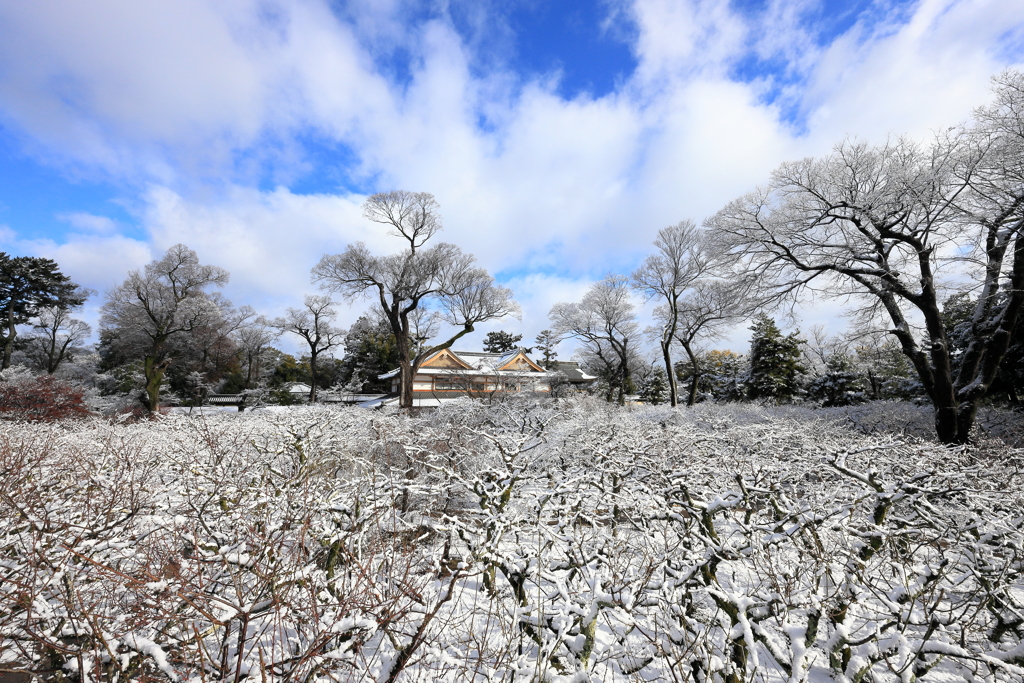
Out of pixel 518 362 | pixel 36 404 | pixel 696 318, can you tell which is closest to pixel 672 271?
pixel 696 318

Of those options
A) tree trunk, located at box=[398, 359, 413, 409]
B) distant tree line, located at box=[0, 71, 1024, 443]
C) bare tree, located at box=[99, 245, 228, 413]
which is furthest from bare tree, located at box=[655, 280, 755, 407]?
bare tree, located at box=[99, 245, 228, 413]

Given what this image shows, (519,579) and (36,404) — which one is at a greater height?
(36,404)

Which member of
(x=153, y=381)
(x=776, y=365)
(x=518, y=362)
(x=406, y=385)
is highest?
(x=518, y=362)

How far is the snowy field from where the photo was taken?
2.30 m

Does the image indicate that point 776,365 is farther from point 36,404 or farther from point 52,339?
point 52,339

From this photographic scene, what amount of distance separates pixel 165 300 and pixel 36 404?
12.0 meters

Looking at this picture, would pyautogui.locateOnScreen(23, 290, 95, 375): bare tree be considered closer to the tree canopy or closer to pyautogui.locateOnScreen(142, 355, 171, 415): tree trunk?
the tree canopy

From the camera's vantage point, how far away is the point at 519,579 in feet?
10.6

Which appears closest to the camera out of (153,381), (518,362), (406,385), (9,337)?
(406,385)

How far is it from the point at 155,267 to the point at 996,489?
30.4 m

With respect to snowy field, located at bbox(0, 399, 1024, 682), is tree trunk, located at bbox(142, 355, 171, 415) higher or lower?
higher

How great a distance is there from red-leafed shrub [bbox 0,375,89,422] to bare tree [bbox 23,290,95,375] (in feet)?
66.0

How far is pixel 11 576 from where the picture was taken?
284 cm

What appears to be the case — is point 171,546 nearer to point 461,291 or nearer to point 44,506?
point 44,506
